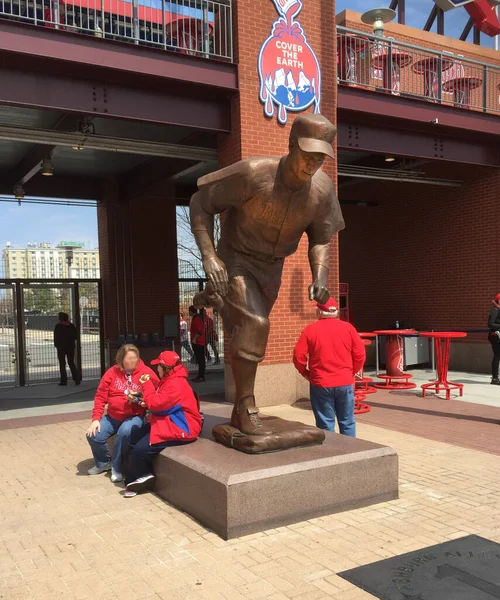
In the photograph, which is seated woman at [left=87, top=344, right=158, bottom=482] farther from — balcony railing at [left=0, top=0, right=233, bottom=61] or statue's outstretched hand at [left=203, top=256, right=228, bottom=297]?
balcony railing at [left=0, top=0, right=233, bottom=61]

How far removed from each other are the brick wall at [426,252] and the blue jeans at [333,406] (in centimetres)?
876

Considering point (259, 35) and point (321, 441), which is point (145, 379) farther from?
point (259, 35)

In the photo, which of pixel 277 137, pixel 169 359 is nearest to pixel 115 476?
pixel 169 359

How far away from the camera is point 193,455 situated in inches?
180

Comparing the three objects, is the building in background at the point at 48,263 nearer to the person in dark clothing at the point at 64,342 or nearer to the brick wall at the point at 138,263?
the brick wall at the point at 138,263

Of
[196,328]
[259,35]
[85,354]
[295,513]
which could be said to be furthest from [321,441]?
[85,354]

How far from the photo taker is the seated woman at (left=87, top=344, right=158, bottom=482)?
5371 millimetres

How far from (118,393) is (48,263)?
9768 mm

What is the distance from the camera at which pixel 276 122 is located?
31.2ft

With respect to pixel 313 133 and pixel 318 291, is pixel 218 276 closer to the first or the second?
pixel 318 291

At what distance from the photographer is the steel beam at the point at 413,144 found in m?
11.0

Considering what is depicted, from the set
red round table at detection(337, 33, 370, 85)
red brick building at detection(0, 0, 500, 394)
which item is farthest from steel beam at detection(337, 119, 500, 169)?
red round table at detection(337, 33, 370, 85)

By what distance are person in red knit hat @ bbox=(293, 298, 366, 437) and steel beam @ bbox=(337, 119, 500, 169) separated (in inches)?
235

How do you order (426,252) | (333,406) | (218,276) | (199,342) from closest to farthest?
(218,276), (333,406), (199,342), (426,252)
